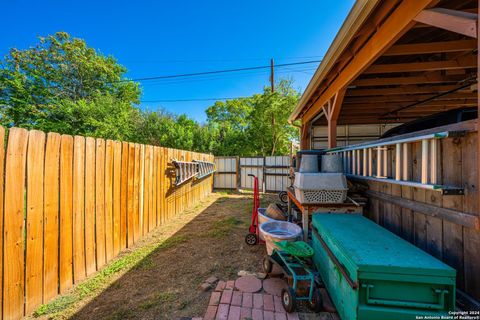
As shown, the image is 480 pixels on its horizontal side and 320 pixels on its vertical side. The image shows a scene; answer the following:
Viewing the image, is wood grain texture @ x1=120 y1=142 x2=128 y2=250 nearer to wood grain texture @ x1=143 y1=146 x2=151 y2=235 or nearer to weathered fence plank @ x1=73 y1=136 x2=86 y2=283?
wood grain texture @ x1=143 y1=146 x2=151 y2=235

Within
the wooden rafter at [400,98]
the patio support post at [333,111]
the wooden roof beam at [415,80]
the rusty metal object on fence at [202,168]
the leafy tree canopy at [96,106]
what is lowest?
the rusty metal object on fence at [202,168]

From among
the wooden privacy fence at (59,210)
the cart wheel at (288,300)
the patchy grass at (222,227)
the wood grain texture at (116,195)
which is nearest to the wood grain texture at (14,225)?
the wooden privacy fence at (59,210)

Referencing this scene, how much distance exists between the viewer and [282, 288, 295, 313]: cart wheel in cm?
153

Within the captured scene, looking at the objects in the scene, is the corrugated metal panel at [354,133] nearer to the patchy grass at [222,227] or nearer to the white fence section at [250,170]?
the white fence section at [250,170]

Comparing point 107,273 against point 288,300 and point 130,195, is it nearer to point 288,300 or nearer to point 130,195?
point 130,195

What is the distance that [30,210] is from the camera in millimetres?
1602

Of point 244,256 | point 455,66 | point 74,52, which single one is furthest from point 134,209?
point 74,52

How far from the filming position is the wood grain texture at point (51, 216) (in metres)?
1.72

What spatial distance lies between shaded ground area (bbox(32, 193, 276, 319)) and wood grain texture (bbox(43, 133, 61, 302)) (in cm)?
19

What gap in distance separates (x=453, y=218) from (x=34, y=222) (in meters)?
3.19

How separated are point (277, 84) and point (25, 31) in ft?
53.5

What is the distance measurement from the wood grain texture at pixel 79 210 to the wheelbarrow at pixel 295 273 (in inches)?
80.7

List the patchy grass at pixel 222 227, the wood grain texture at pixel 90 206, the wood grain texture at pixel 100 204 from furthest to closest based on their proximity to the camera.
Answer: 1. the patchy grass at pixel 222 227
2. the wood grain texture at pixel 100 204
3. the wood grain texture at pixel 90 206

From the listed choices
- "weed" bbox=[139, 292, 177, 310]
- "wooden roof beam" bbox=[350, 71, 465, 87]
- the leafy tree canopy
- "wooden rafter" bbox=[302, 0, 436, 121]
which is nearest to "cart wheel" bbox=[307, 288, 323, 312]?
"weed" bbox=[139, 292, 177, 310]
